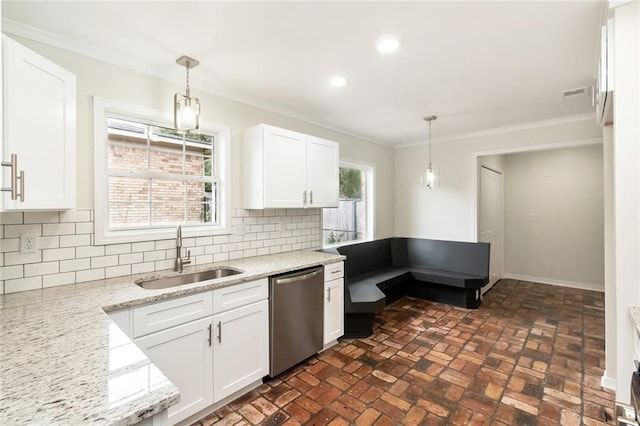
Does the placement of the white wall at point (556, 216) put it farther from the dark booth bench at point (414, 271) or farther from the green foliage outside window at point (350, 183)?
the green foliage outside window at point (350, 183)

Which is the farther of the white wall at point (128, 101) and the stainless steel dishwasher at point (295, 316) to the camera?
the stainless steel dishwasher at point (295, 316)

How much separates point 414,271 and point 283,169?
259 cm

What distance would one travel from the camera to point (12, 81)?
54.5 inches

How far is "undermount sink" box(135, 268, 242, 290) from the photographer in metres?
2.23

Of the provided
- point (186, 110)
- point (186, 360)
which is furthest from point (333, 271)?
point (186, 110)

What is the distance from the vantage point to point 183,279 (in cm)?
240

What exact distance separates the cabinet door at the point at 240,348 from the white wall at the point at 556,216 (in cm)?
524

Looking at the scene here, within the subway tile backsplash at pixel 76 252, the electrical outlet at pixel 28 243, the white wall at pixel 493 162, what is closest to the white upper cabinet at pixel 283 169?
the subway tile backsplash at pixel 76 252

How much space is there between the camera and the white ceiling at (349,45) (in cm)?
168

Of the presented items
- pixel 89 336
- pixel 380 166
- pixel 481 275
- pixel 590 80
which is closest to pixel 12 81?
pixel 89 336

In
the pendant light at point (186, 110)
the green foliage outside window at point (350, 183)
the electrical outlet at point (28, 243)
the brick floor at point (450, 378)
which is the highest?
the pendant light at point (186, 110)

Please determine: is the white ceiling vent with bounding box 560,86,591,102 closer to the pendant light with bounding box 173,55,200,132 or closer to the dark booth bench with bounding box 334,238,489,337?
the dark booth bench with bounding box 334,238,489,337

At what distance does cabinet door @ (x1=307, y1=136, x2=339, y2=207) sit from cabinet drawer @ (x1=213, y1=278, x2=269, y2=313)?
1159 mm

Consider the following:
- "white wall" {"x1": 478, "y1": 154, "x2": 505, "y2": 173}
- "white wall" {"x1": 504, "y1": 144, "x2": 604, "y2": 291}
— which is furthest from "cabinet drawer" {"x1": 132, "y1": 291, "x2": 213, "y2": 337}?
"white wall" {"x1": 504, "y1": 144, "x2": 604, "y2": 291}
